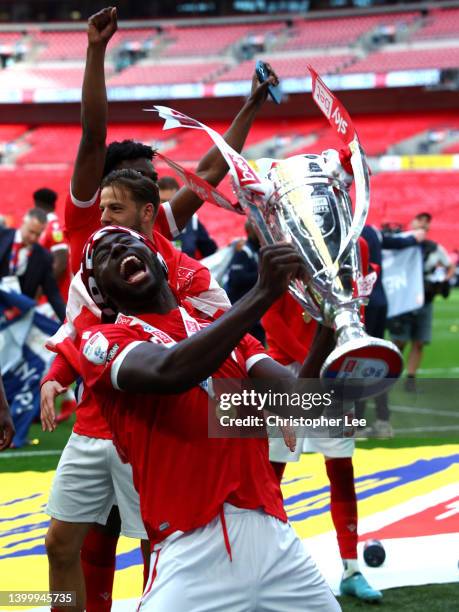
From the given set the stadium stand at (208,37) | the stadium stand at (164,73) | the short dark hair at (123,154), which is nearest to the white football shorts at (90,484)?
the short dark hair at (123,154)

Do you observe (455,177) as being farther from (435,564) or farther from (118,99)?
(435,564)

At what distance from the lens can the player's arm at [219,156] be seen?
3275 millimetres

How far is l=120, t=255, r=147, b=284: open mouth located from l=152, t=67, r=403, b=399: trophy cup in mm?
249

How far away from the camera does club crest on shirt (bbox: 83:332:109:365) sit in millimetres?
2238

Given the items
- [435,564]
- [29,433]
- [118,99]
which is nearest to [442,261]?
[29,433]

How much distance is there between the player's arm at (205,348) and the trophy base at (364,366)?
18 centimetres

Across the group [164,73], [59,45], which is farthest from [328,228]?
[59,45]

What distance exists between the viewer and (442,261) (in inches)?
451

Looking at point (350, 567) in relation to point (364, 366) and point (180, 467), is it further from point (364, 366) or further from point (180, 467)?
point (364, 366)

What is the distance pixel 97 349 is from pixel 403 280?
29.1ft

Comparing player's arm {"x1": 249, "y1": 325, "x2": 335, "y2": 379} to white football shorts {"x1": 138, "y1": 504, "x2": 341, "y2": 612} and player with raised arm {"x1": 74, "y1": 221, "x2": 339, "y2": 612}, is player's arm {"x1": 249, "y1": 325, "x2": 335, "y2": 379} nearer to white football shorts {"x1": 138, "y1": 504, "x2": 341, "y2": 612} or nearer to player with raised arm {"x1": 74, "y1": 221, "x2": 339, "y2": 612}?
player with raised arm {"x1": 74, "y1": 221, "x2": 339, "y2": 612}

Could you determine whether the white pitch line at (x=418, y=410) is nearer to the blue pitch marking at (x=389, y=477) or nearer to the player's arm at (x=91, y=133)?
the blue pitch marking at (x=389, y=477)

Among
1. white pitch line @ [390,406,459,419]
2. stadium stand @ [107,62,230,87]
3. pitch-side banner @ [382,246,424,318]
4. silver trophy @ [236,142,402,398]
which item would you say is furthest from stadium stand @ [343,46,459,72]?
silver trophy @ [236,142,402,398]

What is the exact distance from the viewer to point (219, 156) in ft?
11.9
